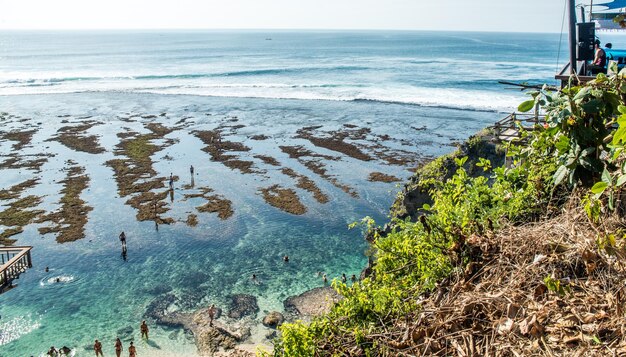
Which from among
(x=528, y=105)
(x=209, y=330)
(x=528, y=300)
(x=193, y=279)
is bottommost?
(x=209, y=330)

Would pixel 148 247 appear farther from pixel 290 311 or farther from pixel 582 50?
pixel 582 50

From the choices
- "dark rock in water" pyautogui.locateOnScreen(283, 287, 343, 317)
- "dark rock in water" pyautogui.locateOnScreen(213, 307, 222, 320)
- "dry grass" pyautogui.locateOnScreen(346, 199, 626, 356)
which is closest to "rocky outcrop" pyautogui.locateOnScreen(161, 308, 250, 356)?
"dark rock in water" pyautogui.locateOnScreen(213, 307, 222, 320)

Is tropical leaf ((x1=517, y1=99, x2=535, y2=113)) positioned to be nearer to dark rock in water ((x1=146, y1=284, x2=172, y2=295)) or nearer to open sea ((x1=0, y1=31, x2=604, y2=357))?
open sea ((x1=0, y1=31, x2=604, y2=357))

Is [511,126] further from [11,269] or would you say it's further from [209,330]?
[11,269]

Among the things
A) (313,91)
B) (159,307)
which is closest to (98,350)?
(159,307)

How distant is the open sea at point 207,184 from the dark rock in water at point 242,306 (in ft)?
1.34

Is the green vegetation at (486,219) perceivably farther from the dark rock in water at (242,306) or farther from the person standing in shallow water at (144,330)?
the dark rock in water at (242,306)

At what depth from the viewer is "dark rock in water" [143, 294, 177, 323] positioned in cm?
2059

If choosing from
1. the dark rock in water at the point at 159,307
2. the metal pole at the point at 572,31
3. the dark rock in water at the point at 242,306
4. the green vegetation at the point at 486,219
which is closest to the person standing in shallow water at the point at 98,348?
the dark rock in water at the point at 159,307

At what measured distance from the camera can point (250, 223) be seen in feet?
98.6

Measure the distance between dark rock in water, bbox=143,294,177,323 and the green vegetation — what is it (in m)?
14.9

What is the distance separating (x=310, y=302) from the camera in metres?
21.4

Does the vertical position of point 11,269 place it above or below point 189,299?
above

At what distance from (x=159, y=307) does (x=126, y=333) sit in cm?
204
